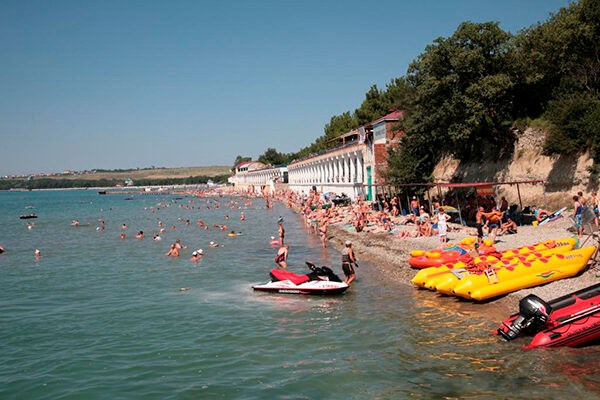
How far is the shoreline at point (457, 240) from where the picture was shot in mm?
12852

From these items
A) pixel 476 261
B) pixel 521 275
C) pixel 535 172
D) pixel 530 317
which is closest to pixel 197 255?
pixel 476 261

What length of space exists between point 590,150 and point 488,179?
8792 millimetres

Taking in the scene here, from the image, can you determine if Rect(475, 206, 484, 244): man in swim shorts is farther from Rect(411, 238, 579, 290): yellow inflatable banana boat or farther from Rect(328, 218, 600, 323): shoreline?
Rect(411, 238, 579, 290): yellow inflatable banana boat

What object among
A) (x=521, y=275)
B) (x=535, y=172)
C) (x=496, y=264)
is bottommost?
(x=521, y=275)

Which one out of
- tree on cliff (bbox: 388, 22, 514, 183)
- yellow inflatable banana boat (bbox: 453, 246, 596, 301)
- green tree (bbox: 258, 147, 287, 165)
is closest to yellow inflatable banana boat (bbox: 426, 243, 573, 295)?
yellow inflatable banana boat (bbox: 453, 246, 596, 301)

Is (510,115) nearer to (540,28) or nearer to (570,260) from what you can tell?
(540,28)

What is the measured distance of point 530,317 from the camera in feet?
33.9

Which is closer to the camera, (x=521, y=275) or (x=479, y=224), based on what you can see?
(x=521, y=275)

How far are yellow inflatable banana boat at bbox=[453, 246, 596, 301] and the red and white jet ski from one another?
3644 mm

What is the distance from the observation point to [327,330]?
12.4 meters

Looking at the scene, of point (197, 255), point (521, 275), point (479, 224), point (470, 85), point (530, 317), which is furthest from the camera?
point (470, 85)

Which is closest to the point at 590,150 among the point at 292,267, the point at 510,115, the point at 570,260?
the point at 510,115

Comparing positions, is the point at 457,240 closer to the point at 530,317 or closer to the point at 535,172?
the point at 535,172

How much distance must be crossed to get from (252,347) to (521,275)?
7273mm
